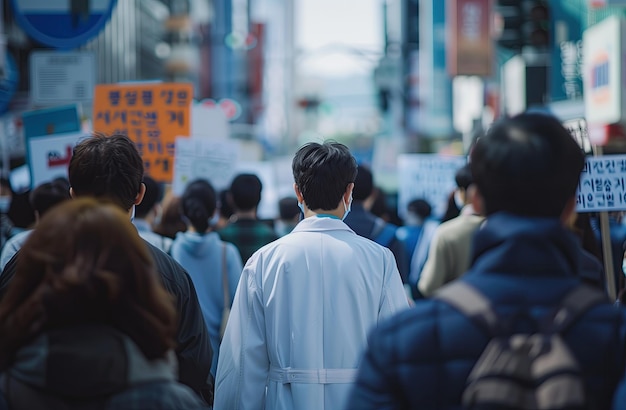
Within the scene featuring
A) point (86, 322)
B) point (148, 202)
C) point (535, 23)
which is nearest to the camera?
point (86, 322)

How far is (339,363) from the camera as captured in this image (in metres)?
3.81

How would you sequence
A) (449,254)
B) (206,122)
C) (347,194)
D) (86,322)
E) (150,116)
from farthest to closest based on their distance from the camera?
(206,122) → (150,116) → (449,254) → (347,194) → (86,322)

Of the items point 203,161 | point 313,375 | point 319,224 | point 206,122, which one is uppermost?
point 206,122

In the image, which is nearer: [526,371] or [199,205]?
[526,371]

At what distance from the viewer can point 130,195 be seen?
3.72 m

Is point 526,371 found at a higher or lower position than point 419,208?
higher

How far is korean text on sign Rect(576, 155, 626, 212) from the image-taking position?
5.68m

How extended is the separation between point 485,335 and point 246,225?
4.63 metres

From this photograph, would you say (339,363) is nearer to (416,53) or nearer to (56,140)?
(56,140)

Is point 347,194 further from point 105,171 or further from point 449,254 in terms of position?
point 449,254

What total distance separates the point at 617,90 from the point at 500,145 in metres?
14.5

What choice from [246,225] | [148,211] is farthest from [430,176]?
[148,211]

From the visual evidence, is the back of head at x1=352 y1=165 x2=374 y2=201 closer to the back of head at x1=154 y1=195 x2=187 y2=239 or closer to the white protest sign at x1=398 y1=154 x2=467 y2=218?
the back of head at x1=154 y1=195 x2=187 y2=239

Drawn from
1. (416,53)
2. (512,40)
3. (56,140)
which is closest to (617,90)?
(512,40)
